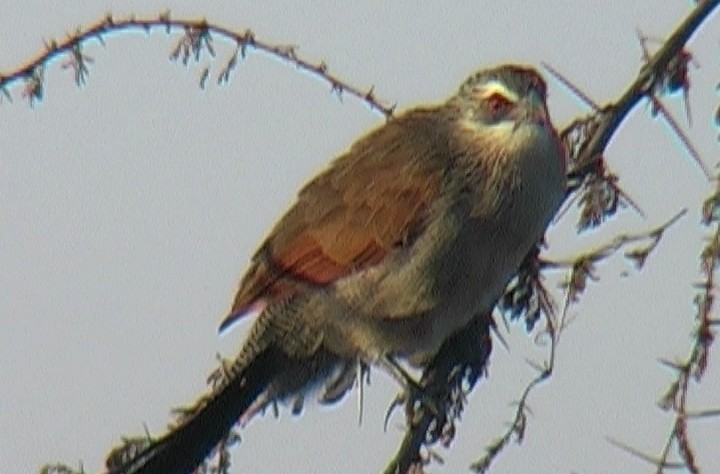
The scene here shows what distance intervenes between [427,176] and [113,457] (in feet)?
5.30

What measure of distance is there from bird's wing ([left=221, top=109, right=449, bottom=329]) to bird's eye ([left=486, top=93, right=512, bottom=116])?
178mm

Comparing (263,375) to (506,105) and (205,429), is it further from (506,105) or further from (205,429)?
(506,105)

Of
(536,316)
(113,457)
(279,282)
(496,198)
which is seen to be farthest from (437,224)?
(113,457)

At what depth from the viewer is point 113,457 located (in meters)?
3.04

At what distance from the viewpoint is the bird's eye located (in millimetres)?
4359

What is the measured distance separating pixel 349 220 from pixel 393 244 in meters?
0.15

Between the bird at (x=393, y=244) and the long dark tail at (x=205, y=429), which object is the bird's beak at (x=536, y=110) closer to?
the bird at (x=393, y=244)

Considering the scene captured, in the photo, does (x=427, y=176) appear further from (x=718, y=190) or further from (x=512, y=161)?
(x=718, y=190)

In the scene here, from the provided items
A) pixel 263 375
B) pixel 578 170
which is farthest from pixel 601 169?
pixel 263 375

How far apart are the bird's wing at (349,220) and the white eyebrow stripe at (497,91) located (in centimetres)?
20

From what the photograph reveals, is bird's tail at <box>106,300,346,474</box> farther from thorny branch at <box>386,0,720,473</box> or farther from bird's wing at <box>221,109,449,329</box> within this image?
thorny branch at <box>386,0,720,473</box>

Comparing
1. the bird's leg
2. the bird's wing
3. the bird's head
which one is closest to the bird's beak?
the bird's head

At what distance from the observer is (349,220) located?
4.32 m

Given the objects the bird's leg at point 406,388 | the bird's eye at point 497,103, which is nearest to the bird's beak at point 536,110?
the bird's eye at point 497,103
